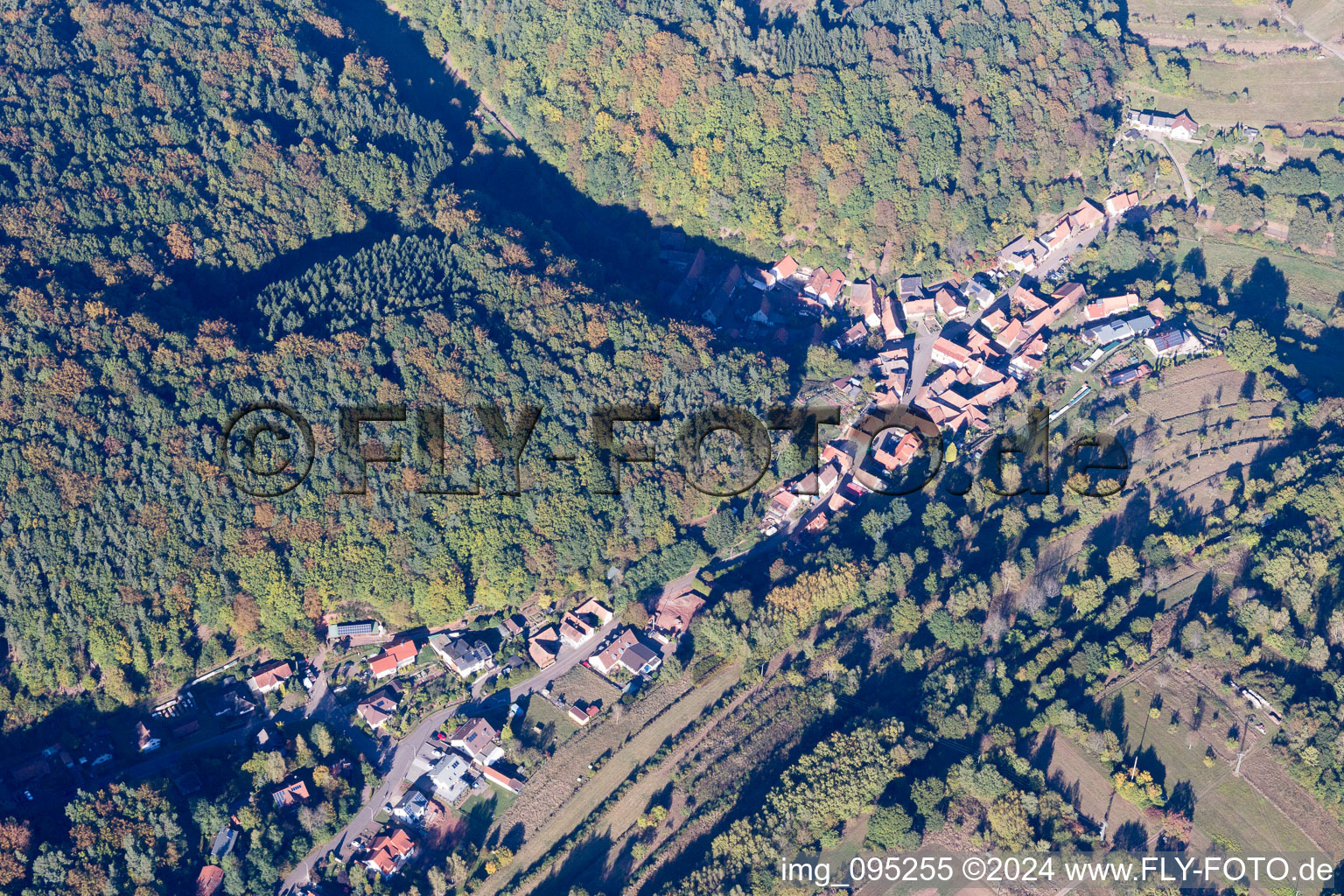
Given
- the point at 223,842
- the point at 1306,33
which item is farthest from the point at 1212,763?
the point at 1306,33

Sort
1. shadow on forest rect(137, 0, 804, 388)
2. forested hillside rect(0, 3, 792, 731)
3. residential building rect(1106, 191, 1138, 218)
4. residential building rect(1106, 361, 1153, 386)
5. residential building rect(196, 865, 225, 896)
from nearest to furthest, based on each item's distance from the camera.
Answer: residential building rect(196, 865, 225, 896), forested hillside rect(0, 3, 792, 731), residential building rect(1106, 361, 1153, 386), shadow on forest rect(137, 0, 804, 388), residential building rect(1106, 191, 1138, 218)

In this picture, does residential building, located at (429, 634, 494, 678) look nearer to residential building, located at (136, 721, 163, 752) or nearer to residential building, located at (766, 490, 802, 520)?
residential building, located at (136, 721, 163, 752)

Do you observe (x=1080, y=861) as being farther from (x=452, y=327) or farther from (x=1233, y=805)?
(x=452, y=327)

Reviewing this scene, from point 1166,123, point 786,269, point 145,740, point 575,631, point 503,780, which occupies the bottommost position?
point 145,740

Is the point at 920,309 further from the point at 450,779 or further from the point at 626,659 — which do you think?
the point at 450,779

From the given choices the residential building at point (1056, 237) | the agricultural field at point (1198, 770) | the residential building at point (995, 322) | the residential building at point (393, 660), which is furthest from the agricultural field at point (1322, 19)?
the residential building at point (393, 660)

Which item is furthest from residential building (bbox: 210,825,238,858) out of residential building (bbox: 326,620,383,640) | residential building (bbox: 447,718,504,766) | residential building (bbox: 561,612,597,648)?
residential building (bbox: 561,612,597,648)

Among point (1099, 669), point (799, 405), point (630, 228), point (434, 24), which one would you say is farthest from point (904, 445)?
point (434, 24)
